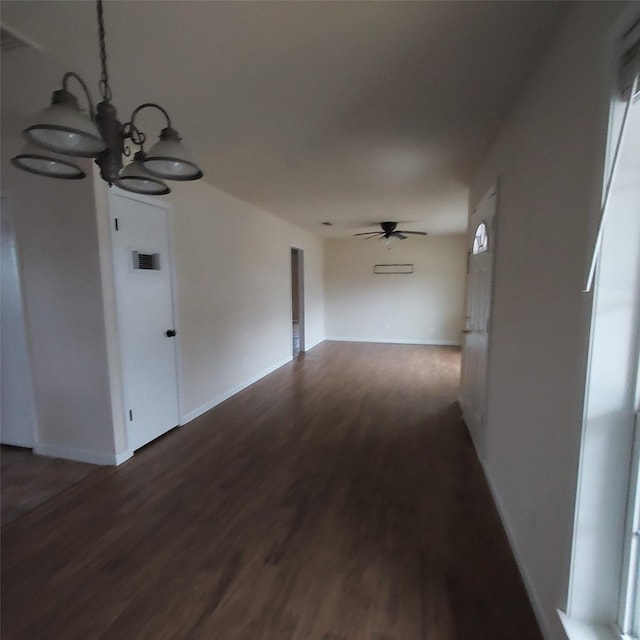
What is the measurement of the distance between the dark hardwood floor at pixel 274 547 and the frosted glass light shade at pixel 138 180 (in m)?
1.86

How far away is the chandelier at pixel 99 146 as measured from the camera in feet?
3.63

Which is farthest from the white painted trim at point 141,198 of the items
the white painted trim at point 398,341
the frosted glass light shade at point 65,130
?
the white painted trim at point 398,341

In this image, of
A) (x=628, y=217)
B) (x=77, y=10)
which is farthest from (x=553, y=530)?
(x=77, y=10)

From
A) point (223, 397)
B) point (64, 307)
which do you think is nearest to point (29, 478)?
point (64, 307)

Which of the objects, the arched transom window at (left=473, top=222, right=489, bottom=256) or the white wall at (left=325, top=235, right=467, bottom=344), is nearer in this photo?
the arched transom window at (left=473, top=222, right=489, bottom=256)

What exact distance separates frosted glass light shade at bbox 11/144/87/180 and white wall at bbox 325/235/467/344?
702 cm

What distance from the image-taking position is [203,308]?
12.9ft

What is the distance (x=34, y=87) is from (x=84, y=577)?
2.65 meters

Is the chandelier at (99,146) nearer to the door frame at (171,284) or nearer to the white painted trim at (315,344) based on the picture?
the door frame at (171,284)

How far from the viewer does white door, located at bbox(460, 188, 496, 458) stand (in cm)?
271

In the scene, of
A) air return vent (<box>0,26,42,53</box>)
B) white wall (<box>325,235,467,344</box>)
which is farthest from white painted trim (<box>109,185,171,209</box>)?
white wall (<box>325,235,467,344</box>)

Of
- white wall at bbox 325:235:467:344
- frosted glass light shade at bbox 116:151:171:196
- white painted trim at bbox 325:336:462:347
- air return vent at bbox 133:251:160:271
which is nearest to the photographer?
frosted glass light shade at bbox 116:151:171:196

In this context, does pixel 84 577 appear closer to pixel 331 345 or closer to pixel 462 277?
pixel 331 345

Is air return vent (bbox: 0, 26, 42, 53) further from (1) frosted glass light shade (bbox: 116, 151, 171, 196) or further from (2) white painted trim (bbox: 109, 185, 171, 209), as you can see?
(2) white painted trim (bbox: 109, 185, 171, 209)
